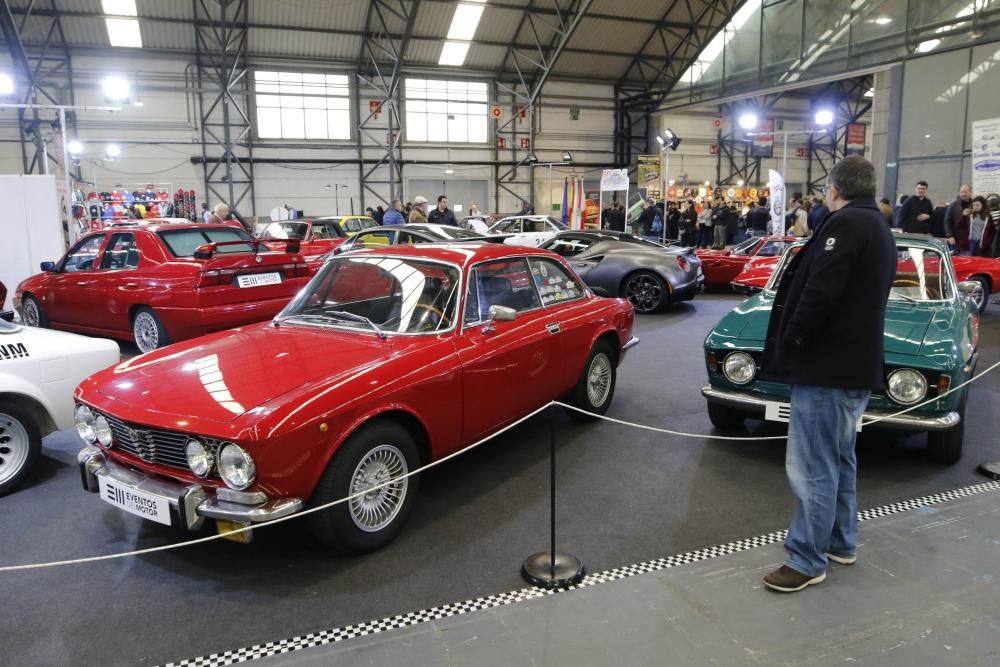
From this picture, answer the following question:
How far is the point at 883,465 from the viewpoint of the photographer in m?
4.62

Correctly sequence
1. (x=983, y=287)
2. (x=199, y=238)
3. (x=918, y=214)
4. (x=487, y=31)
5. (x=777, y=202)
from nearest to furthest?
(x=199, y=238) → (x=983, y=287) → (x=918, y=214) → (x=777, y=202) → (x=487, y=31)

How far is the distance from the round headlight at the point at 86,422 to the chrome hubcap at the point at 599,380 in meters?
3.36

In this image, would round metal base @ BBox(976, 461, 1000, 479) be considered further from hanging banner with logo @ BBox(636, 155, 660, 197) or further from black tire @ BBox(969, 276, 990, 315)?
hanging banner with logo @ BBox(636, 155, 660, 197)

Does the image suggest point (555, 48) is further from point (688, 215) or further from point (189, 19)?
point (189, 19)

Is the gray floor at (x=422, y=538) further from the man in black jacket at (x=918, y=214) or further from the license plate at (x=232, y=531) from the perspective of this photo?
the man in black jacket at (x=918, y=214)

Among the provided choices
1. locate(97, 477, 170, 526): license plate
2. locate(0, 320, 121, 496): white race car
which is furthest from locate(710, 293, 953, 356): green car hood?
locate(0, 320, 121, 496): white race car

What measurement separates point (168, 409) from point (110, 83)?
15278mm

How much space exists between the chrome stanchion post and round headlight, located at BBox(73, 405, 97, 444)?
2305 mm

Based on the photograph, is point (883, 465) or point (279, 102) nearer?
point (883, 465)

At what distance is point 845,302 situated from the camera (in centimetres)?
289

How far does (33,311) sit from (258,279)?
3.32 m

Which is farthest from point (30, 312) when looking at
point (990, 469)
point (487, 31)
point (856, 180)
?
point (487, 31)

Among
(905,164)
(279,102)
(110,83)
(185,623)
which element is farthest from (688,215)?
(185,623)

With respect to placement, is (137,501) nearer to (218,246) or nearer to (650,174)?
(218,246)
